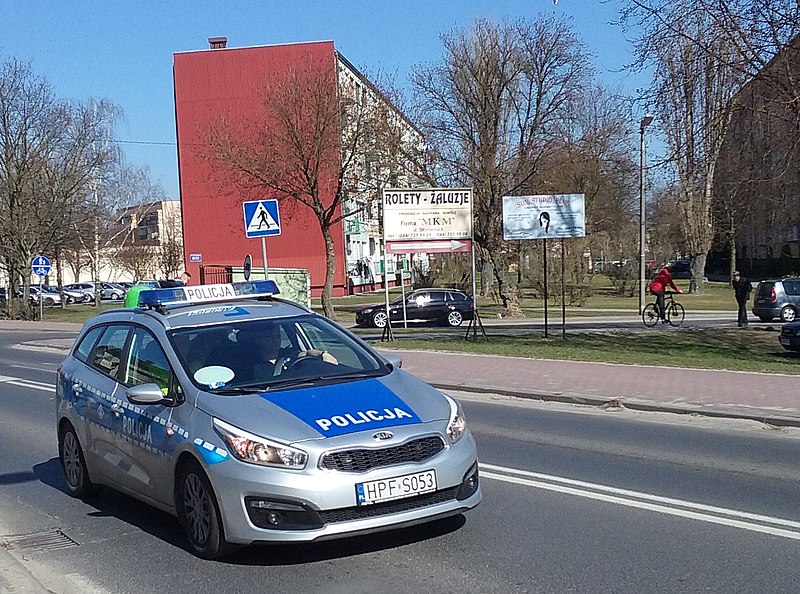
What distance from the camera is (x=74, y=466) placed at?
7.56m

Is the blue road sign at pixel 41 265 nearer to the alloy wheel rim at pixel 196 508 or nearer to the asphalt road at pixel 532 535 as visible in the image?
the asphalt road at pixel 532 535

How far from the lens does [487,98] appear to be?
38094 mm

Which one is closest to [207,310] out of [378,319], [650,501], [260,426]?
[260,426]

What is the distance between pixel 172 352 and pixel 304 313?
1.13m

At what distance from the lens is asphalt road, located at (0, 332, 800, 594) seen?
5.14 m

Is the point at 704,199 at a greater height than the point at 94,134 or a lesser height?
lesser

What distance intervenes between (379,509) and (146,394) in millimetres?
1717

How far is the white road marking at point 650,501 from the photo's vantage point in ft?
20.2

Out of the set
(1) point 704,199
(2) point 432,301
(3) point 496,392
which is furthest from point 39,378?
(1) point 704,199

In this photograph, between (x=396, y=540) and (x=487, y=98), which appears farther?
(x=487, y=98)

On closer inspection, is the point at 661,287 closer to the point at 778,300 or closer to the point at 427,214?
the point at 778,300

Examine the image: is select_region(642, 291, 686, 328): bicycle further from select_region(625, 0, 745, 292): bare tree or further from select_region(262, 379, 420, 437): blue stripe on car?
select_region(262, 379, 420, 437): blue stripe on car

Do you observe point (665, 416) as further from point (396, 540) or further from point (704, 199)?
point (704, 199)

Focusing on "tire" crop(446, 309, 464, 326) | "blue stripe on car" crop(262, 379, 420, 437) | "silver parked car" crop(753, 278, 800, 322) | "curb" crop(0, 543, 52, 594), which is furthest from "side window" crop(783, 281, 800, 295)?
"curb" crop(0, 543, 52, 594)
